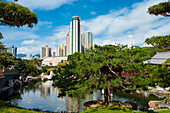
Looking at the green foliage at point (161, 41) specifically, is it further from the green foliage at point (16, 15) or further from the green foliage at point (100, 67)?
the green foliage at point (16, 15)

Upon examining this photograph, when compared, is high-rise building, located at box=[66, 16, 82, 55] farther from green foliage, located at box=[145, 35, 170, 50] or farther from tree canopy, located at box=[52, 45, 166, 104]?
green foliage, located at box=[145, 35, 170, 50]

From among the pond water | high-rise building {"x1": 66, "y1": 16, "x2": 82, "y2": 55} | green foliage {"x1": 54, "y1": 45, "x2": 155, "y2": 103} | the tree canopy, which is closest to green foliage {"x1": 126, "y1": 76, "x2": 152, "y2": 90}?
the tree canopy

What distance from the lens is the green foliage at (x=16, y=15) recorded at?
7199 millimetres

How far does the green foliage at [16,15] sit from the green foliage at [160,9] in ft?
23.0

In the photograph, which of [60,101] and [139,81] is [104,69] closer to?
[139,81]

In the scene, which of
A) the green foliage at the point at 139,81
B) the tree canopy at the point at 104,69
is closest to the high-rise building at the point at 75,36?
the tree canopy at the point at 104,69

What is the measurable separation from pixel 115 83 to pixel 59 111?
23.7 ft

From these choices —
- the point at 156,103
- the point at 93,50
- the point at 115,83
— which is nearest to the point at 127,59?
the point at 115,83

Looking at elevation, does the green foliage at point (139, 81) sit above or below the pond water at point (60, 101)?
above

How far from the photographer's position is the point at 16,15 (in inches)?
293

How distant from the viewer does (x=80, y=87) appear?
9.01 meters

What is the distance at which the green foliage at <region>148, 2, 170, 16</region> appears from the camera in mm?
7251

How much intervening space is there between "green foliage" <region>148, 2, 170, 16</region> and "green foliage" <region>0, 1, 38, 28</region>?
701 cm

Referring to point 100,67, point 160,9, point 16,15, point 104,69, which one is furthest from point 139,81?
point 16,15
